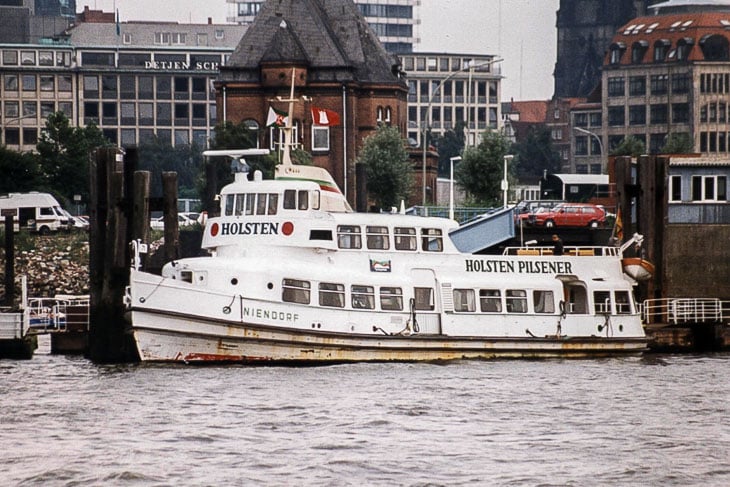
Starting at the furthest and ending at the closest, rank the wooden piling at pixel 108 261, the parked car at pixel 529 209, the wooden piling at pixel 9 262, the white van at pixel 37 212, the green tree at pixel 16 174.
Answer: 1. the green tree at pixel 16 174
2. the white van at pixel 37 212
3. the parked car at pixel 529 209
4. the wooden piling at pixel 9 262
5. the wooden piling at pixel 108 261

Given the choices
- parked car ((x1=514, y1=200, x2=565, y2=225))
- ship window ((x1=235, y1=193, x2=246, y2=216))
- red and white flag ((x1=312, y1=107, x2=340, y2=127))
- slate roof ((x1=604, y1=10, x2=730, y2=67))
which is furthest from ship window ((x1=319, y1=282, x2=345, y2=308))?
slate roof ((x1=604, y1=10, x2=730, y2=67))

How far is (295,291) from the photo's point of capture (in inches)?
2002

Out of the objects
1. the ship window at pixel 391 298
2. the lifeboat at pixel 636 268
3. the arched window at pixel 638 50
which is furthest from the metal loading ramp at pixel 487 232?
the arched window at pixel 638 50

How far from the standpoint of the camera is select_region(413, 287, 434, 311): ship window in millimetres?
53125

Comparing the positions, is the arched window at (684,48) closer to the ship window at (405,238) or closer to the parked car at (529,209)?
the parked car at (529,209)

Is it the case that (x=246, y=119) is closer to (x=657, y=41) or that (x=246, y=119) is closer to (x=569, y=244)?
(x=569, y=244)

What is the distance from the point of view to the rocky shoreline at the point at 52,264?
8581 centimetres

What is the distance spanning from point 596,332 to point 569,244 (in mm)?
21264

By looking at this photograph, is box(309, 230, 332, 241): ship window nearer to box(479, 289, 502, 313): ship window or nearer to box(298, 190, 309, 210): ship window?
box(298, 190, 309, 210): ship window

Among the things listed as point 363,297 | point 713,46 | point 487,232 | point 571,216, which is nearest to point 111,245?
point 363,297

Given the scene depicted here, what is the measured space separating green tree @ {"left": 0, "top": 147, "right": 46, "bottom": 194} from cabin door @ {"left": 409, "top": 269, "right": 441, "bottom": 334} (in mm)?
69140

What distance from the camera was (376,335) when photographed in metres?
51.8

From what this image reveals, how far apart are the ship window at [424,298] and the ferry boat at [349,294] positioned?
0.04m

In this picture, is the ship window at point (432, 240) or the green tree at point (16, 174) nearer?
the ship window at point (432, 240)
